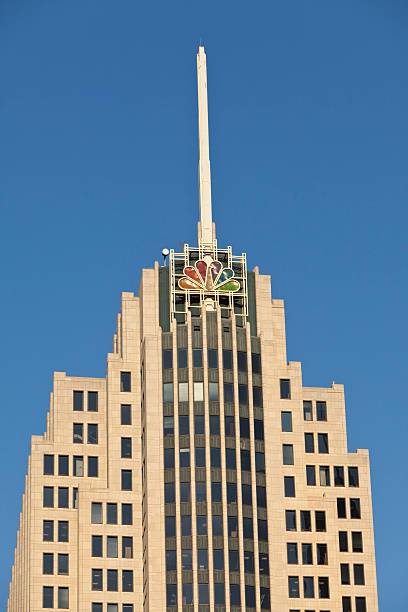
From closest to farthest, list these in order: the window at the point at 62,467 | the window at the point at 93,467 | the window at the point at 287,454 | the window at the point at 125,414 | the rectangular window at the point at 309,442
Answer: the window at the point at 62,467 → the window at the point at 93,467 → the window at the point at 287,454 → the window at the point at 125,414 → the rectangular window at the point at 309,442

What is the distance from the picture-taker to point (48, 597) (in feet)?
589

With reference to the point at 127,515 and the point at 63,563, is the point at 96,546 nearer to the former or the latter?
the point at 63,563

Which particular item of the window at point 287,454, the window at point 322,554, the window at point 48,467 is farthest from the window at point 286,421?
the window at point 48,467

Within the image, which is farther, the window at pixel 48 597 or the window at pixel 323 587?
the window at pixel 323 587

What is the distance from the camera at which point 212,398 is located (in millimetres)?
182875

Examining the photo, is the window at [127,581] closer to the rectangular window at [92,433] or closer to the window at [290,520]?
the rectangular window at [92,433]

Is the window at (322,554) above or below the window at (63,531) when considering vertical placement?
below

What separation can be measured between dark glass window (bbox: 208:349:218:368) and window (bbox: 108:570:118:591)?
25428 millimetres

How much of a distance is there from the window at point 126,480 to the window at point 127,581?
9.61 m

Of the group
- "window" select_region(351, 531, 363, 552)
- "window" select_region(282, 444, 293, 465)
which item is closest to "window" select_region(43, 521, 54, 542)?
"window" select_region(282, 444, 293, 465)

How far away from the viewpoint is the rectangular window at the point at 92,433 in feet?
614

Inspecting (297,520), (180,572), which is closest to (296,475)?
(297,520)

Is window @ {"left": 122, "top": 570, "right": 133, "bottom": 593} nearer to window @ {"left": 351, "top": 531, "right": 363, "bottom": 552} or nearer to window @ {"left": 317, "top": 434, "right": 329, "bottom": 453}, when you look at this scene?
window @ {"left": 351, "top": 531, "right": 363, "bottom": 552}

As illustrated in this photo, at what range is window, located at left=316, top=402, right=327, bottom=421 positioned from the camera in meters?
190
